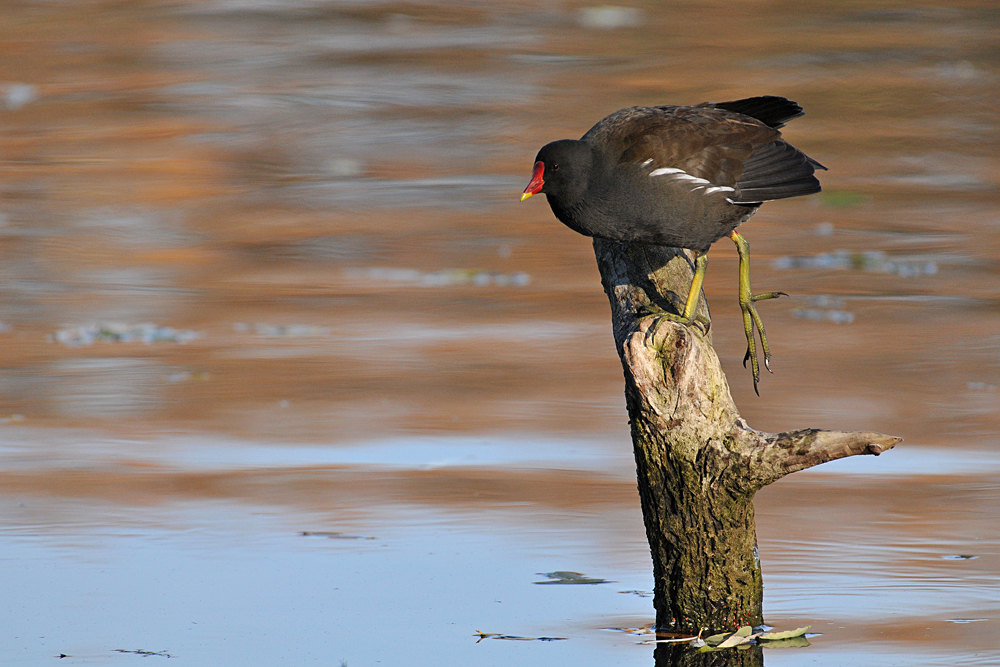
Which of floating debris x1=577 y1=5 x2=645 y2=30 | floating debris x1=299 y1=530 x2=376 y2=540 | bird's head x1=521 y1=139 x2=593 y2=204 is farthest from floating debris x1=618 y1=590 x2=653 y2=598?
floating debris x1=577 y1=5 x2=645 y2=30

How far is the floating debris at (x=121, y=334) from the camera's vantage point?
6672mm

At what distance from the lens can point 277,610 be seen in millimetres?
3643

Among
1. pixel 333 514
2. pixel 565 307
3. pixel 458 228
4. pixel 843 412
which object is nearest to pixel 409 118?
pixel 458 228

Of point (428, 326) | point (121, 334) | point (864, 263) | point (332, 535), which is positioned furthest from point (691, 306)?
point (864, 263)

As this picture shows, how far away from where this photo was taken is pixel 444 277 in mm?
7723

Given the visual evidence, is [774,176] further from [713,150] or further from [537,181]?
[537,181]

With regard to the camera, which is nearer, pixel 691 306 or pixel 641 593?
pixel 691 306

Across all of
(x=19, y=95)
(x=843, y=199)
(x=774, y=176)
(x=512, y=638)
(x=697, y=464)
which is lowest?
(x=512, y=638)

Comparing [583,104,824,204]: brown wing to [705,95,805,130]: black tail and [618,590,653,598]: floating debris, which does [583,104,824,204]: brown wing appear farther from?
[618,590,653,598]: floating debris

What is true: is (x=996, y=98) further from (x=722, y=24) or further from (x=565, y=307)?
(x=565, y=307)

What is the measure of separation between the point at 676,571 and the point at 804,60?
9.11 m

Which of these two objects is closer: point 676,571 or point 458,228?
point 676,571

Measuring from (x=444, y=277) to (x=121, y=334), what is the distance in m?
1.85

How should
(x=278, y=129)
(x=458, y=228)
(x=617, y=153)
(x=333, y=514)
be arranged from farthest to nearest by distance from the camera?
(x=278, y=129)
(x=458, y=228)
(x=333, y=514)
(x=617, y=153)
